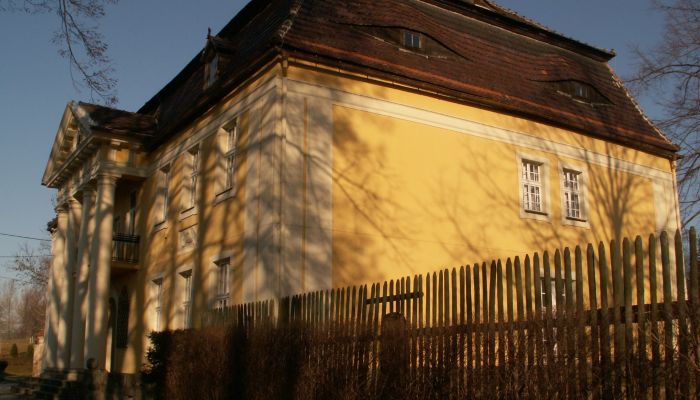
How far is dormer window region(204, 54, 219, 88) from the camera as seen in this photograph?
63.2 feet

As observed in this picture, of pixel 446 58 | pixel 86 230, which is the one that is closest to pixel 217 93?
pixel 446 58

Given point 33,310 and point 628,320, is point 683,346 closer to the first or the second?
point 628,320

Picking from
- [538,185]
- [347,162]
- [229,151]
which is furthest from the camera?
[538,185]

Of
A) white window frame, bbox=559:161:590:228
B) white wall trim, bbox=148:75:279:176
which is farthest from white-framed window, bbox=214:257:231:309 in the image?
white window frame, bbox=559:161:590:228

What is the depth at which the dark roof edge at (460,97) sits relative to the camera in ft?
52.0

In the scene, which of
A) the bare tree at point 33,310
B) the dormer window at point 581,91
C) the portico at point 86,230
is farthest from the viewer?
the bare tree at point 33,310

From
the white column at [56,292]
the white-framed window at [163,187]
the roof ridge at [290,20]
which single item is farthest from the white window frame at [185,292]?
the white column at [56,292]

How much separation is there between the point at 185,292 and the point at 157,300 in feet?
7.69

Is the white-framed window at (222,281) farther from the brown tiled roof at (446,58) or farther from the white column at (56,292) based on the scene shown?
the white column at (56,292)

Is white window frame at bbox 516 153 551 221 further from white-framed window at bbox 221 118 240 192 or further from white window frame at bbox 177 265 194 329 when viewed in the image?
white window frame at bbox 177 265 194 329

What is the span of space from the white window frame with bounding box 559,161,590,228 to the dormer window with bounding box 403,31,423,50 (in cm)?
516

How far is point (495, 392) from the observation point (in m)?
6.67

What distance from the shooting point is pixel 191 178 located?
19.6 m

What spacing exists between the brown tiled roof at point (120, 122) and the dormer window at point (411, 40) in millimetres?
9048
